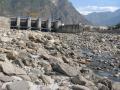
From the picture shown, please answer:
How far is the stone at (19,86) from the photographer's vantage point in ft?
39.9

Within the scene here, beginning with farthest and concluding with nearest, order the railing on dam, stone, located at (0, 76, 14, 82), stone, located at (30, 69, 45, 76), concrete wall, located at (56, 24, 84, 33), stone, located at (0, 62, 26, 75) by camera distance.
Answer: concrete wall, located at (56, 24, 84, 33), the railing on dam, stone, located at (30, 69, 45, 76), stone, located at (0, 62, 26, 75), stone, located at (0, 76, 14, 82)

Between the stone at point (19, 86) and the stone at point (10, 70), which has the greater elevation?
the stone at point (10, 70)

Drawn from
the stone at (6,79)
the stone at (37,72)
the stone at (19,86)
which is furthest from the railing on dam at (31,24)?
the stone at (19,86)

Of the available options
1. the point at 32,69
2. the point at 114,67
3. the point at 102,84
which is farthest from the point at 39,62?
the point at 114,67

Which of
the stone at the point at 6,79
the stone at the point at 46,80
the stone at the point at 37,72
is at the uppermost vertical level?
the stone at the point at 6,79

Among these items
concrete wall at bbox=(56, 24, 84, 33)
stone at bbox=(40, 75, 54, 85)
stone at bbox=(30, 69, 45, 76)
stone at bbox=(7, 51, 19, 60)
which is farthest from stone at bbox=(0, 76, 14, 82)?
concrete wall at bbox=(56, 24, 84, 33)

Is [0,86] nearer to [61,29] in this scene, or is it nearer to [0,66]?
[0,66]

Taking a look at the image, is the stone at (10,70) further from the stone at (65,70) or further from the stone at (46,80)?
the stone at (65,70)

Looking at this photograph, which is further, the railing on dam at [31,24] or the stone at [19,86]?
the railing on dam at [31,24]

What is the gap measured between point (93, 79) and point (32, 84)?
12.2 ft

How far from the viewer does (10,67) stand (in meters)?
14.0

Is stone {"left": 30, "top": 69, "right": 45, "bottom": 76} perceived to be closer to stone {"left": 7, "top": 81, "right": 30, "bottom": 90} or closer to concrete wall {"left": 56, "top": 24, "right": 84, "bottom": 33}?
stone {"left": 7, "top": 81, "right": 30, "bottom": 90}

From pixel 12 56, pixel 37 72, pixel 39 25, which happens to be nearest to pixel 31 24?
pixel 39 25

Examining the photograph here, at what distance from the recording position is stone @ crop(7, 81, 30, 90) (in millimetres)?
12156
